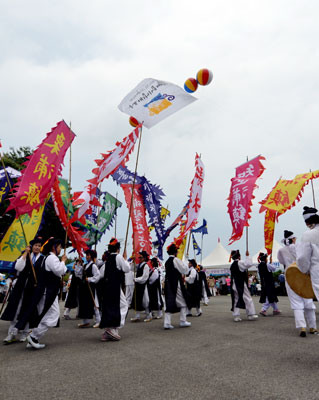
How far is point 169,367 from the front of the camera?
3.75 metres

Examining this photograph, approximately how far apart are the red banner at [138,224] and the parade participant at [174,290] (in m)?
2.02

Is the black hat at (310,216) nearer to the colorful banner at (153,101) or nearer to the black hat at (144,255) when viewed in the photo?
the colorful banner at (153,101)

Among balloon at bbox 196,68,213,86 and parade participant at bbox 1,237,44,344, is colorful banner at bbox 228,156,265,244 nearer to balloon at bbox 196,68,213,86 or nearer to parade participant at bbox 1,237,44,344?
balloon at bbox 196,68,213,86

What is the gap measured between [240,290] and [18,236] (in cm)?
540

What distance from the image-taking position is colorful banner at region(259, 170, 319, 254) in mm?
8461

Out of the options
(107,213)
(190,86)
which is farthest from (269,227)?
(107,213)

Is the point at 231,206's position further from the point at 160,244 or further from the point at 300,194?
the point at 160,244

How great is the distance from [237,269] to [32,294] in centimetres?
489

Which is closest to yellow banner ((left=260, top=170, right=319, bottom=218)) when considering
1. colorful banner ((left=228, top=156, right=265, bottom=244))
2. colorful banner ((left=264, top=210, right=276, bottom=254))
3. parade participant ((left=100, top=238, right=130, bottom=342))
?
colorful banner ((left=264, top=210, right=276, bottom=254))

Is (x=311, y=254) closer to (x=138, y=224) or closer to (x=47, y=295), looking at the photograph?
(x=47, y=295)

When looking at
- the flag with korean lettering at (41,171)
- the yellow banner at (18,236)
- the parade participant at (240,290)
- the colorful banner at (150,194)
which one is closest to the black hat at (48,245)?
the flag with korean lettering at (41,171)

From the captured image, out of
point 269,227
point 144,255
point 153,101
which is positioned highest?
point 153,101

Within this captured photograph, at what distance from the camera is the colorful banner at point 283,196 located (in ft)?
27.8

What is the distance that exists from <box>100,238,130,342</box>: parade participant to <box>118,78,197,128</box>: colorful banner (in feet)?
9.84
